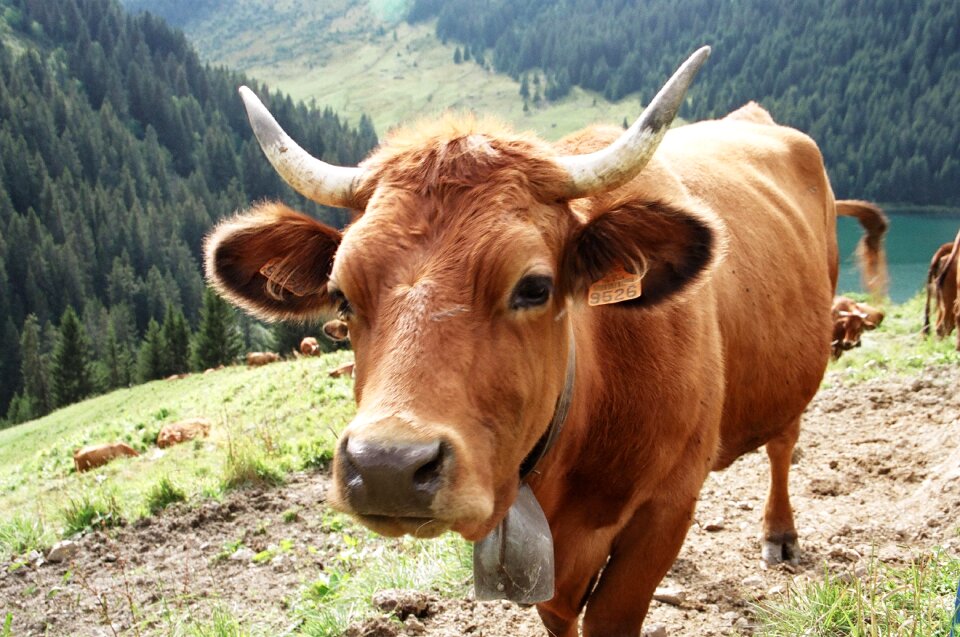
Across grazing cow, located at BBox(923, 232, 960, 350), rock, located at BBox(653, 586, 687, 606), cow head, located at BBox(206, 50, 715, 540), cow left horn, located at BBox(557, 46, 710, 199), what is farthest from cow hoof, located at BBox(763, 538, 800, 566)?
grazing cow, located at BBox(923, 232, 960, 350)

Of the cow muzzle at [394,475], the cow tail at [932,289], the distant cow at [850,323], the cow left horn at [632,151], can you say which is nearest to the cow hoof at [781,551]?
the cow left horn at [632,151]

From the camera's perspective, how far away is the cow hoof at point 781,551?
4.93 m

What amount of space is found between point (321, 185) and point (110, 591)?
17.2 feet

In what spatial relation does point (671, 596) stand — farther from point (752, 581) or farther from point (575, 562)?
point (575, 562)

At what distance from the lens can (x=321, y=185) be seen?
285 centimetres

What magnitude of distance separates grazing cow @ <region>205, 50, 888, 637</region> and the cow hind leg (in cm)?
132

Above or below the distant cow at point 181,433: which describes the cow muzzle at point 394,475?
above

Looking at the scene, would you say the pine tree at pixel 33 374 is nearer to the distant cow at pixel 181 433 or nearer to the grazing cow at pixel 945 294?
the distant cow at pixel 181 433

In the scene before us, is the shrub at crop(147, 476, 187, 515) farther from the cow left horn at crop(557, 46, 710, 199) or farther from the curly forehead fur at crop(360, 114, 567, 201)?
the cow left horn at crop(557, 46, 710, 199)

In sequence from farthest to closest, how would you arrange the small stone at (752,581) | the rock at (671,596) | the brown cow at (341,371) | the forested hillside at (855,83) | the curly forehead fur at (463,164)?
the forested hillside at (855,83), the brown cow at (341,371), the small stone at (752,581), the rock at (671,596), the curly forehead fur at (463,164)

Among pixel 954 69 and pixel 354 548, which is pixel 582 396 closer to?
pixel 354 548

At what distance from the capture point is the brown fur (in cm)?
217

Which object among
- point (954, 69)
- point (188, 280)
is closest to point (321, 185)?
point (188, 280)

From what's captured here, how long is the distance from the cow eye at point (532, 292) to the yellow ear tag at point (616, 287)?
34 centimetres
